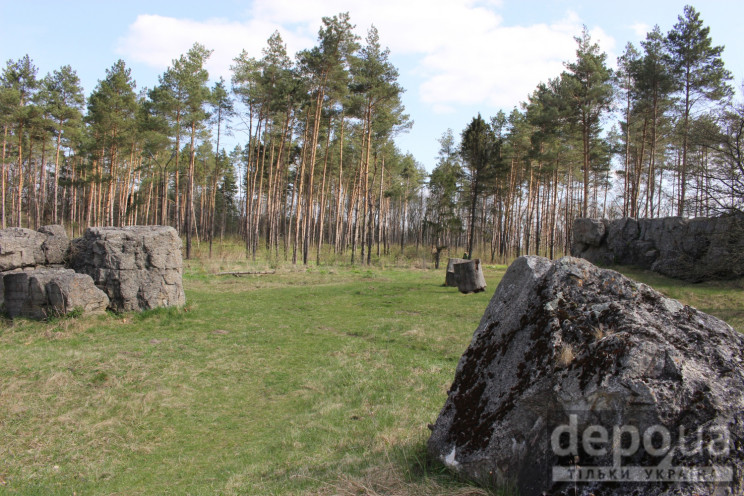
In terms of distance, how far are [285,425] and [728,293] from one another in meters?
18.1

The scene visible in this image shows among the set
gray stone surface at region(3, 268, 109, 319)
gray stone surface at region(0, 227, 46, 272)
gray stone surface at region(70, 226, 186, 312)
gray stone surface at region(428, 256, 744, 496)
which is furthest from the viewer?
gray stone surface at region(70, 226, 186, 312)

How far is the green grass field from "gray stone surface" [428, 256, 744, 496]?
0.36m

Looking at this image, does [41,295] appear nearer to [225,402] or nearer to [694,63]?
[225,402]

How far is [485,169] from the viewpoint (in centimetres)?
3538

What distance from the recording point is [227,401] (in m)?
6.15

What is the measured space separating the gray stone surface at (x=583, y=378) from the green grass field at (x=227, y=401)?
356 mm

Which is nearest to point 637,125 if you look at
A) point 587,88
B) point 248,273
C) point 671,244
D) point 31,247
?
point 587,88

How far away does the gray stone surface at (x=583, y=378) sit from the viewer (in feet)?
6.89

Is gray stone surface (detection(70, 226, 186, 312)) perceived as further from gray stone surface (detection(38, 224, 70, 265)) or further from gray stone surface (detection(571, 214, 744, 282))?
gray stone surface (detection(571, 214, 744, 282))

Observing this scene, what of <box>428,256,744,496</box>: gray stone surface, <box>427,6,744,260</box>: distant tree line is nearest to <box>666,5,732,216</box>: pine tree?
<box>427,6,744,260</box>: distant tree line

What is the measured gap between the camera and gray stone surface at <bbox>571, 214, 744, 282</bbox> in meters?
16.0

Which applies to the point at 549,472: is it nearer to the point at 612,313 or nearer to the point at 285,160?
the point at 612,313

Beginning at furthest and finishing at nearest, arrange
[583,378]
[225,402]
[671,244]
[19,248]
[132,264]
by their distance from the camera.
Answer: [671,244] < [132,264] < [19,248] < [225,402] < [583,378]

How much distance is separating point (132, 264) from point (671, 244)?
22544 millimetres
